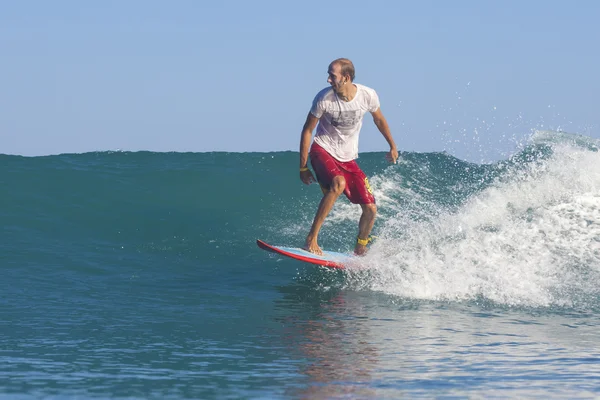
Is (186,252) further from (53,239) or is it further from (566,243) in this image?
(566,243)

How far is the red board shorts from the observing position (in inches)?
343

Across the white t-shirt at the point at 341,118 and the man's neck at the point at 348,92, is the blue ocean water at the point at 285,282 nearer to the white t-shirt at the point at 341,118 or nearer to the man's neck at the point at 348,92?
the white t-shirt at the point at 341,118

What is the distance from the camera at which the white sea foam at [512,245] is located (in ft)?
28.3

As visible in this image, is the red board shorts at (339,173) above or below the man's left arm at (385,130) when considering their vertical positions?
below

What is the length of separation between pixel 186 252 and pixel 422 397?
6.77m

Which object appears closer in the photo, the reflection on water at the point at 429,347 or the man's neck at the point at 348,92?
the reflection on water at the point at 429,347

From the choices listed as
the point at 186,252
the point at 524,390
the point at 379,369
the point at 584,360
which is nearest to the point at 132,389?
the point at 379,369

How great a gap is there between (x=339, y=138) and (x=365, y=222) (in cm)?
99

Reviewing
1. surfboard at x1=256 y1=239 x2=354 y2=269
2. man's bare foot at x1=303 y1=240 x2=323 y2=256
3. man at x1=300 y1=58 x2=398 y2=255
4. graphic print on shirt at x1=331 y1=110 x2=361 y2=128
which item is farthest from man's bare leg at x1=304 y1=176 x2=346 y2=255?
graphic print on shirt at x1=331 y1=110 x2=361 y2=128

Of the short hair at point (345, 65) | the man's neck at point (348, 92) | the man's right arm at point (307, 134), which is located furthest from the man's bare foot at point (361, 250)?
the short hair at point (345, 65)

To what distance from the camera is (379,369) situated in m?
5.21

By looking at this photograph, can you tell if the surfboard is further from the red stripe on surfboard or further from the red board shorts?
the red board shorts

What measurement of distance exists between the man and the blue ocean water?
2.66 ft

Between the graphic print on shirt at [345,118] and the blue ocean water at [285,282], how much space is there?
152 centimetres
